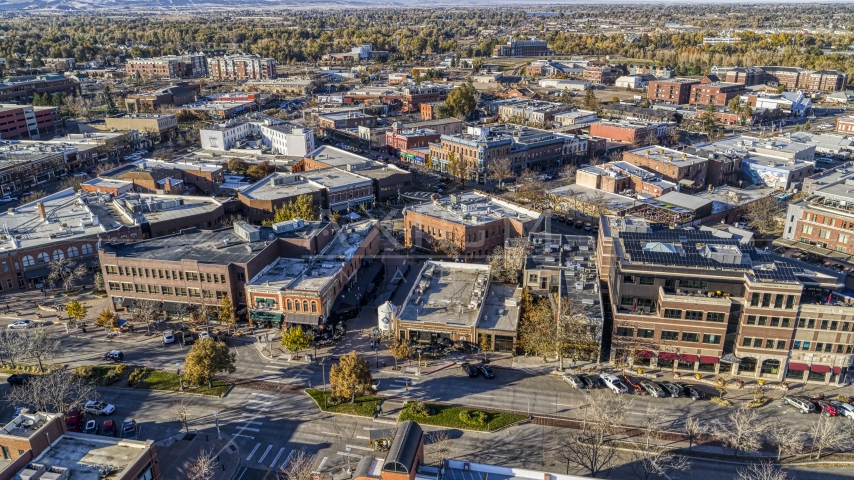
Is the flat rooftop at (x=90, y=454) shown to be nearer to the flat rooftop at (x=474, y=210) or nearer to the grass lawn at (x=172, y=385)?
the grass lawn at (x=172, y=385)

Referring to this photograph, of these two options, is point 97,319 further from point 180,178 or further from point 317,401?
point 180,178

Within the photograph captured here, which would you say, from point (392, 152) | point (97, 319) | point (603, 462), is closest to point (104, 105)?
point (392, 152)

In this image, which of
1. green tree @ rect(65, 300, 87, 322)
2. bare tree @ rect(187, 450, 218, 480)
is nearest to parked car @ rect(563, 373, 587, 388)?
bare tree @ rect(187, 450, 218, 480)

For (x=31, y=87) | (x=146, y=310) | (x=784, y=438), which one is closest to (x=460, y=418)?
(x=784, y=438)

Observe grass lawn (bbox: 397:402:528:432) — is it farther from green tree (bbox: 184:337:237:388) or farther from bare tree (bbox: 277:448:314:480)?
green tree (bbox: 184:337:237:388)

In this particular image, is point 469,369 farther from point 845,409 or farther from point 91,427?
point 91,427

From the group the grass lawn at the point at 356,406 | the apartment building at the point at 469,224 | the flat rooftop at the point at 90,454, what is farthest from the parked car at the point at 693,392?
the flat rooftop at the point at 90,454
